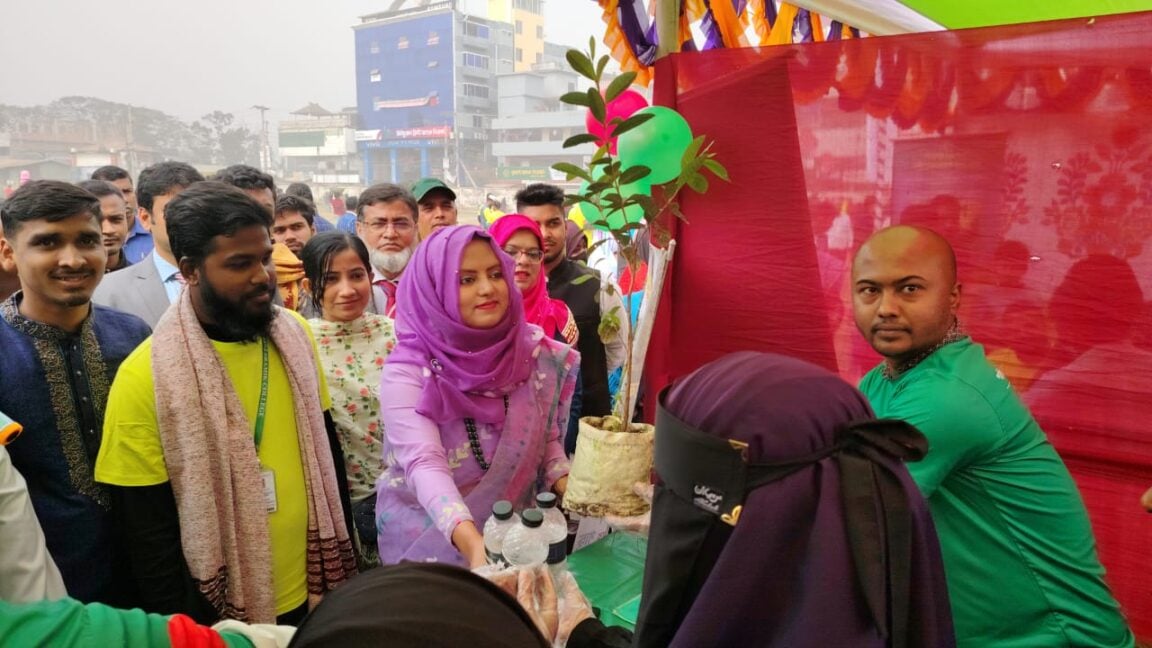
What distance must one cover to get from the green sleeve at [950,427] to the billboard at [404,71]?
10077 mm

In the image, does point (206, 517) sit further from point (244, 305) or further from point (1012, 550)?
point (1012, 550)

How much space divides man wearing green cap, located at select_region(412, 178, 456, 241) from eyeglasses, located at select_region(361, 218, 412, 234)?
481 mm

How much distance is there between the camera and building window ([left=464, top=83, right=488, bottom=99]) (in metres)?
11.8

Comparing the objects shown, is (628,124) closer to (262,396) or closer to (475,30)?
(262,396)

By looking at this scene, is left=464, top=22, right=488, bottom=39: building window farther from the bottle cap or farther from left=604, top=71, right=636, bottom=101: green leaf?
the bottle cap

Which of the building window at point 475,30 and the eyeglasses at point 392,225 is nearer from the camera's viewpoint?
the eyeglasses at point 392,225

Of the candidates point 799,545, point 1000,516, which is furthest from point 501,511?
point 1000,516

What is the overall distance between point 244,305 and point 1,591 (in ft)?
2.37

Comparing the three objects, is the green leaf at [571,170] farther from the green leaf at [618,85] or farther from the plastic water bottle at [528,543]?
the plastic water bottle at [528,543]

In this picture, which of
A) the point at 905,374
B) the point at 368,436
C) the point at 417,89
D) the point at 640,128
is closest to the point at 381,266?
the point at 368,436

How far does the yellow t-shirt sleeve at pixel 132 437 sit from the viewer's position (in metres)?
1.43

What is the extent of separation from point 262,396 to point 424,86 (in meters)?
10.3

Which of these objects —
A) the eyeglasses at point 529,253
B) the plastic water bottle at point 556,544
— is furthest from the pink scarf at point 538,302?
the plastic water bottle at point 556,544

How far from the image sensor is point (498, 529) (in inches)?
53.1
